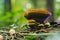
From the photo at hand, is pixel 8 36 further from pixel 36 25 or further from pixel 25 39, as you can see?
pixel 36 25

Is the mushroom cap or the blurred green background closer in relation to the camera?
the mushroom cap

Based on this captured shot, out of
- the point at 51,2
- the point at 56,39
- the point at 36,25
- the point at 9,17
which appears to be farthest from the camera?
the point at 51,2

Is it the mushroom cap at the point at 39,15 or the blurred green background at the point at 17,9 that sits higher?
the blurred green background at the point at 17,9

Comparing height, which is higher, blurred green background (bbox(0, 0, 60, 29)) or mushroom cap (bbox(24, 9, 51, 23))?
blurred green background (bbox(0, 0, 60, 29))

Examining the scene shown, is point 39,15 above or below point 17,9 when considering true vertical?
below

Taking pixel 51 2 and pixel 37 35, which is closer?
pixel 37 35

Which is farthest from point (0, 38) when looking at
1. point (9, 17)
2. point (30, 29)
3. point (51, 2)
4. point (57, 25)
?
point (51, 2)

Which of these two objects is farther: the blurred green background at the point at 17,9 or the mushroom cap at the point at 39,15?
the blurred green background at the point at 17,9

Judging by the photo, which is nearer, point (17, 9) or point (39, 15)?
point (39, 15)
